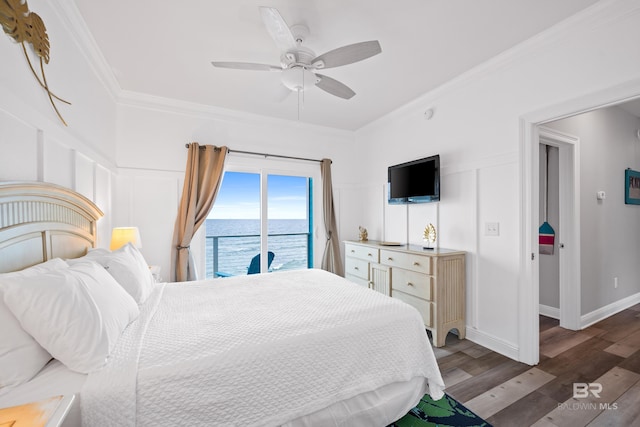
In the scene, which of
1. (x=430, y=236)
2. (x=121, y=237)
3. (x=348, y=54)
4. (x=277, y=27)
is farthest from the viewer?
(x=430, y=236)

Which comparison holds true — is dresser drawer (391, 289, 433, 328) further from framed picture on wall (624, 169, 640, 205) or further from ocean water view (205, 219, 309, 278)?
framed picture on wall (624, 169, 640, 205)

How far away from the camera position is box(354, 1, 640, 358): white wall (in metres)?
1.92

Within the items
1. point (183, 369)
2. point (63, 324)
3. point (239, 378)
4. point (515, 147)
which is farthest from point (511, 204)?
point (63, 324)

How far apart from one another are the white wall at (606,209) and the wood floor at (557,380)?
0.56 meters

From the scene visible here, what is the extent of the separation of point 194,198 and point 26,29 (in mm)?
2165

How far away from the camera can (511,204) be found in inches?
98.1

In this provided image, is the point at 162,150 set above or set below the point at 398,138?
below

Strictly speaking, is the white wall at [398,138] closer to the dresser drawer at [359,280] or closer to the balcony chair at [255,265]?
the dresser drawer at [359,280]

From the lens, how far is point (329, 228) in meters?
4.34

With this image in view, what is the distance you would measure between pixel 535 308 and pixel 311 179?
3.23 m

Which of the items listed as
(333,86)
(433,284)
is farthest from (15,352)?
(433,284)

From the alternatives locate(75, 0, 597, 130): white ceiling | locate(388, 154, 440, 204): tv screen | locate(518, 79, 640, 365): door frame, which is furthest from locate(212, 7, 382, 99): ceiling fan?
locate(518, 79, 640, 365): door frame

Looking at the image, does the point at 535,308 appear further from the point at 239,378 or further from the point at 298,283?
the point at 239,378

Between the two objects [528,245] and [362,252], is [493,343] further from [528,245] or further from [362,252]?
[362,252]
